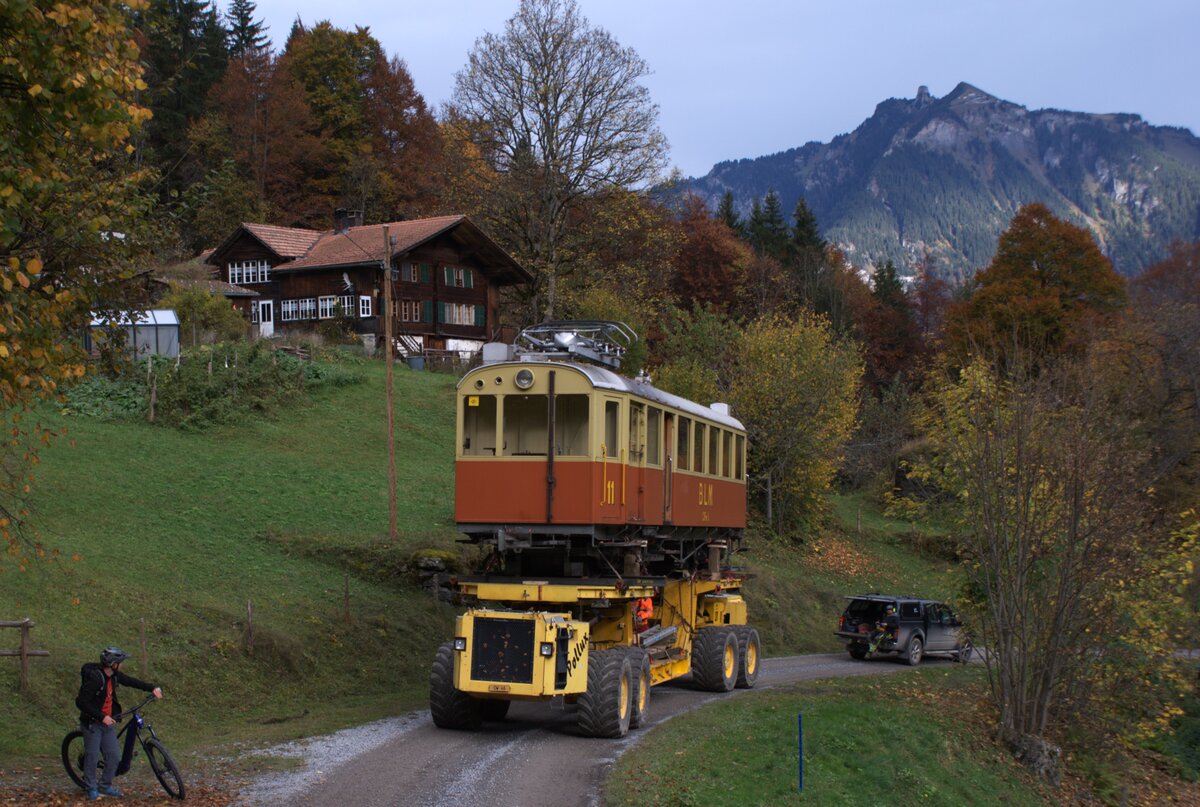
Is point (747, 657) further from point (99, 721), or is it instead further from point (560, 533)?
point (99, 721)

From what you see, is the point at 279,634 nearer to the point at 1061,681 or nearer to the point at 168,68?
the point at 1061,681

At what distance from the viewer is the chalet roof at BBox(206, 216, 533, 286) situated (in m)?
52.9

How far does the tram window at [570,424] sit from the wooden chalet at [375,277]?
3668 cm

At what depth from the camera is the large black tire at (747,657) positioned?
20.9 meters

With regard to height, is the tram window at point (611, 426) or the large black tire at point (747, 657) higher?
the tram window at point (611, 426)

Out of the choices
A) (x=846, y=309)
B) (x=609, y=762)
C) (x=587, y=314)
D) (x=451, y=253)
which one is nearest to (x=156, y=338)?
(x=587, y=314)

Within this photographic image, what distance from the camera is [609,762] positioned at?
13.3 metres

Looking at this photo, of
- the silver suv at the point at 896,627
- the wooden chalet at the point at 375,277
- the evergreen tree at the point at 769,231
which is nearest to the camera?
the silver suv at the point at 896,627

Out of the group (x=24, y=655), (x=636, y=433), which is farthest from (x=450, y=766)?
(x=24, y=655)

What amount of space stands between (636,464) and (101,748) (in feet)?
26.6

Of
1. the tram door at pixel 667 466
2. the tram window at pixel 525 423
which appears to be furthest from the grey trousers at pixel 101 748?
the tram door at pixel 667 466

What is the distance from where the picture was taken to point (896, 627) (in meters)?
27.9

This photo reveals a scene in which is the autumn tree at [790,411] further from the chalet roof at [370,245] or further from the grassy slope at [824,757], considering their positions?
the grassy slope at [824,757]

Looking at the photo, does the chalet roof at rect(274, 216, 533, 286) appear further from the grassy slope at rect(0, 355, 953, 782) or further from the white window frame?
the grassy slope at rect(0, 355, 953, 782)
